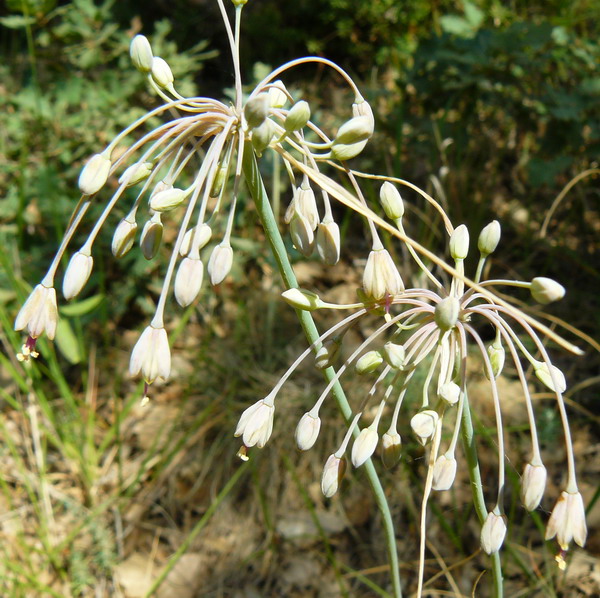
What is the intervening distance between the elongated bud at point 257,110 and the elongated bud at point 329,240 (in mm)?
276

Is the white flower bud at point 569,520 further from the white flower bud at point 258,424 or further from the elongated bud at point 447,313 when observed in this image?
the white flower bud at point 258,424

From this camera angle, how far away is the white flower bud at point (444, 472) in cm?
109

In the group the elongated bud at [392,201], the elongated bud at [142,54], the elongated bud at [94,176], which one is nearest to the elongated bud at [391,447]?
the elongated bud at [392,201]

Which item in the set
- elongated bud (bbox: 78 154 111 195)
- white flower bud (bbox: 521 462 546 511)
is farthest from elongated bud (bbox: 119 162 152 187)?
white flower bud (bbox: 521 462 546 511)

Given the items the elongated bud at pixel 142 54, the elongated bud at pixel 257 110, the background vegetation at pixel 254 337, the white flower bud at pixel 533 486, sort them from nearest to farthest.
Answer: the elongated bud at pixel 257 110, the white flower bud at pixel 533 486, the elongated bud at pixel 142 54, the background vegetation at pixel 254 337

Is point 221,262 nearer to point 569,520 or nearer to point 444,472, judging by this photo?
point 444,472

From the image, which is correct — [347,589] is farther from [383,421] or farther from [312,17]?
[312,17]

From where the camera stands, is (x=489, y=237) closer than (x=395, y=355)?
No

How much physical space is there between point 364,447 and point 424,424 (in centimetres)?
11

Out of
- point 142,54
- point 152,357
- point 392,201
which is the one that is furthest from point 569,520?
point 142,54

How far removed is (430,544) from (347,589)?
352 millimetres

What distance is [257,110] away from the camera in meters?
0.92

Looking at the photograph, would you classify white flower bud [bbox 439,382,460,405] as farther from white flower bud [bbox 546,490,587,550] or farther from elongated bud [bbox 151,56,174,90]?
elongated bud [bbox 151,56,174,90]

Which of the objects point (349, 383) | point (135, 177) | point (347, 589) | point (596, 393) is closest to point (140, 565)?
point (347, 589)
